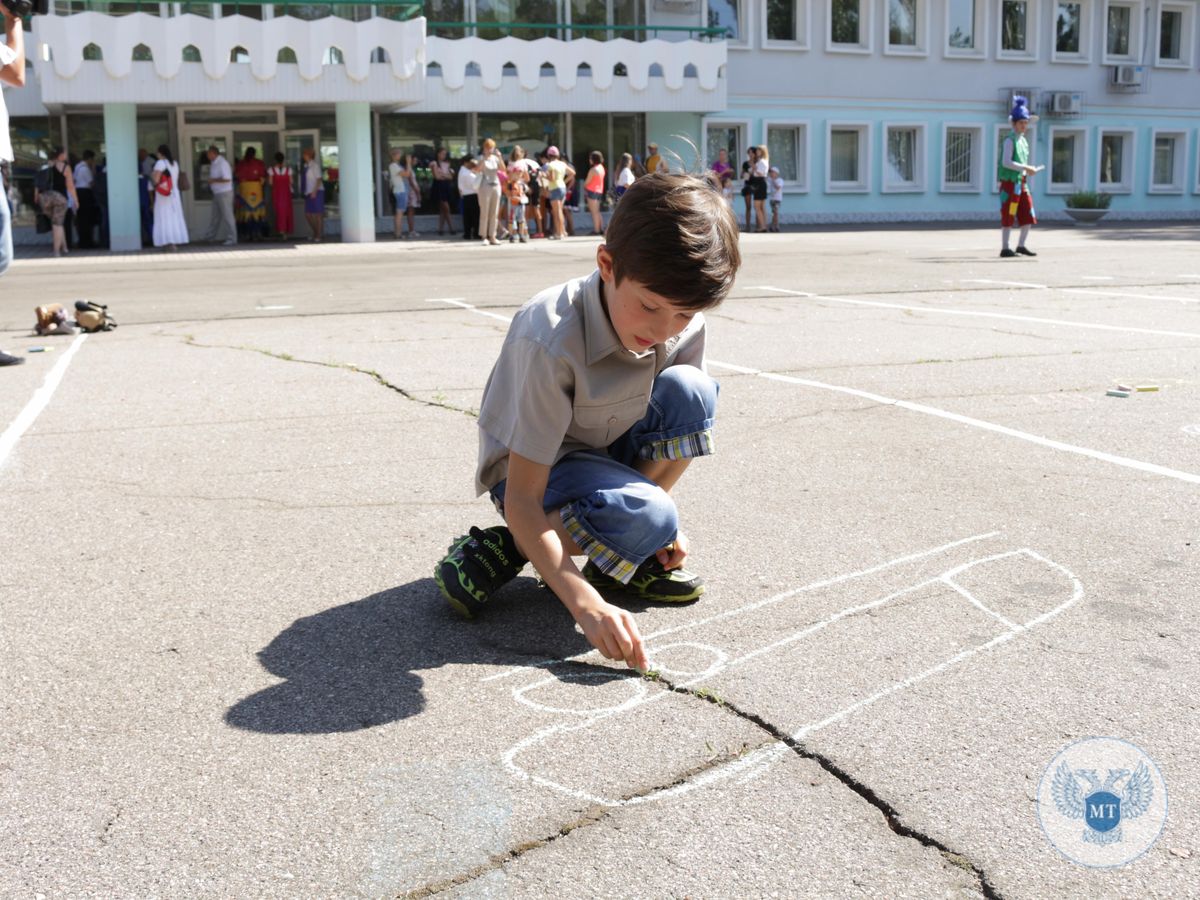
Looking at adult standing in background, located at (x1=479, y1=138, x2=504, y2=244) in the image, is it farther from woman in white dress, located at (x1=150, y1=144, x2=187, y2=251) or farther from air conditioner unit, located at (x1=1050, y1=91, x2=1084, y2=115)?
air conditioner unit, located at (x1=1050, y1=91, x2=1084, y2=115)

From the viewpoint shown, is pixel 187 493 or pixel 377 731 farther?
pixel 187 493

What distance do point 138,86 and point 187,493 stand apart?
21.1 metres

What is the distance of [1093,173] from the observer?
40.3m

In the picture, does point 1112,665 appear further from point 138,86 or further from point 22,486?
point 138,86

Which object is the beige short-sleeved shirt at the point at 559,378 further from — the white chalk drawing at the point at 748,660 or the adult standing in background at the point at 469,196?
the adult standing in background at the point at 469,196

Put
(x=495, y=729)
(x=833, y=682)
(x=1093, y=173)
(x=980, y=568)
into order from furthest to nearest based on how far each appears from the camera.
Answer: (x=1093, y=173) → (x=980, y=568) → (x=833, y=682) → (x=495, y=729)

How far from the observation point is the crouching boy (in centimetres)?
279

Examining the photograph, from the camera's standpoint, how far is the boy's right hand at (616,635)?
9.07ft

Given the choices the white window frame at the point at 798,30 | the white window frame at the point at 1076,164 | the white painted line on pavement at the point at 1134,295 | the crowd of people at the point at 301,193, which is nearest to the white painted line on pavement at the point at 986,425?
the white painted line on pavement at the point at 1134,295

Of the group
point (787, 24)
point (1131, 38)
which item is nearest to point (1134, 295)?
point (787, 24)

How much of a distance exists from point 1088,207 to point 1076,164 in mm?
7040

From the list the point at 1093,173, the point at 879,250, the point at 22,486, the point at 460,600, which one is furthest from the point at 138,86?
the point at 1093,173

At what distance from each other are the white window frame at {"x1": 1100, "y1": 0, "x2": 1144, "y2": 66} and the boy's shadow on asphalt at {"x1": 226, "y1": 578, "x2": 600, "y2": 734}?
40.9 m

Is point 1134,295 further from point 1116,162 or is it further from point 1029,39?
point 1116,162
